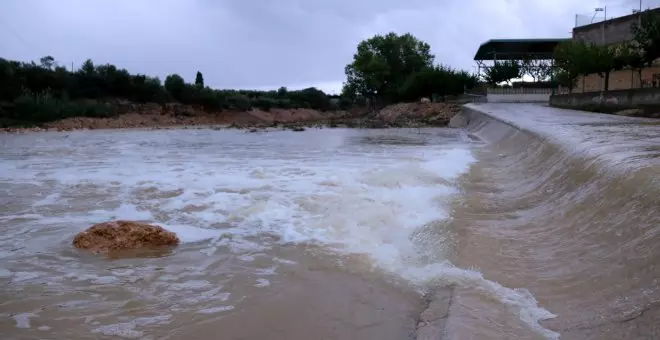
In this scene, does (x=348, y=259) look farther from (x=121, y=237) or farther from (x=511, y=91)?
(x=511, y=91)

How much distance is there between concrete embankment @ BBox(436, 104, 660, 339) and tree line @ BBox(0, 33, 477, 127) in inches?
1161

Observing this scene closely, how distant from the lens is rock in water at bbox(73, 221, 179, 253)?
15.7 feet

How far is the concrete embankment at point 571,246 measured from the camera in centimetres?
306

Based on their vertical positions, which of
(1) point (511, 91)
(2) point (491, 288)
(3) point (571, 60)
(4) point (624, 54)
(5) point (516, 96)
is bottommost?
(2) point (491, 288)

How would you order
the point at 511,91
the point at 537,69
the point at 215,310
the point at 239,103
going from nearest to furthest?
the point at 215,310, the point at 511,91, the point at 239,103, the point at 537,69

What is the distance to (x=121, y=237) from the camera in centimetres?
486

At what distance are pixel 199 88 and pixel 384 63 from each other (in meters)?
23.0

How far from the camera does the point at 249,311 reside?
3430mm

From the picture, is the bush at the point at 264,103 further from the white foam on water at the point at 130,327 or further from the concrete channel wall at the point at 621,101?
the white foam on water at the point at 130,327

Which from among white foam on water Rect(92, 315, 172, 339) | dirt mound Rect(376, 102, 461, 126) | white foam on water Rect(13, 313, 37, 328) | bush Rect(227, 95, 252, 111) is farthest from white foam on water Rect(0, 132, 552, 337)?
bush Rect(227, 95, 252, 111)

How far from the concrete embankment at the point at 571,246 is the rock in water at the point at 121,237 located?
103 inches

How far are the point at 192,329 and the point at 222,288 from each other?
73 cm

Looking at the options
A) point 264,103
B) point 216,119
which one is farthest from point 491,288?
point 264,103

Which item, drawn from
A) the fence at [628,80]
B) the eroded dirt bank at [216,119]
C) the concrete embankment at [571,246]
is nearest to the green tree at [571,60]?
the fence at [628,80]
